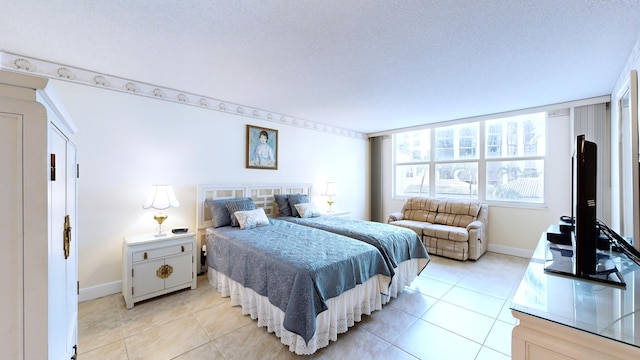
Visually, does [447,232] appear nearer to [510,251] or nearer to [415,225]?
[415,225]

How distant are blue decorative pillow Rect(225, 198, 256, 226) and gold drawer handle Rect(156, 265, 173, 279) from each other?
0.82 metres

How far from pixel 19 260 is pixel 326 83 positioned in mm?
2826

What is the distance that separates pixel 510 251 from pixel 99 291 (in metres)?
5.84

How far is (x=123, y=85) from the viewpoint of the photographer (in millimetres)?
2834

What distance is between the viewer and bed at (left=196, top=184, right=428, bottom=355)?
1785 millimetres

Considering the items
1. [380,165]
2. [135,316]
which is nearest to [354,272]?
[135,316]

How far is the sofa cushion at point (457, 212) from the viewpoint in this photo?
4270 millimetres

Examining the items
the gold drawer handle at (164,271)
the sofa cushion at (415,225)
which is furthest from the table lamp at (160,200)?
the sofa cushion at (415,225)

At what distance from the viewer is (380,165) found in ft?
19.7

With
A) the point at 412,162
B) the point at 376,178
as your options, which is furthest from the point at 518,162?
the point at 376,178

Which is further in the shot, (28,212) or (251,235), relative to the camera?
(251,235)

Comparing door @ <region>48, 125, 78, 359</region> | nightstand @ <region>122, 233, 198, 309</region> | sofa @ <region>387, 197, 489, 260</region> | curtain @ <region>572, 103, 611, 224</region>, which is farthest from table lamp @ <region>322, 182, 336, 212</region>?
door @ <region>48, 125, 78, 359</region>

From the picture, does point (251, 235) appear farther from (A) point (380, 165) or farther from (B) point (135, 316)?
(A) point (380, 165)

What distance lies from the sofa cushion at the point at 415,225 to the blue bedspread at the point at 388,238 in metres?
1.32
